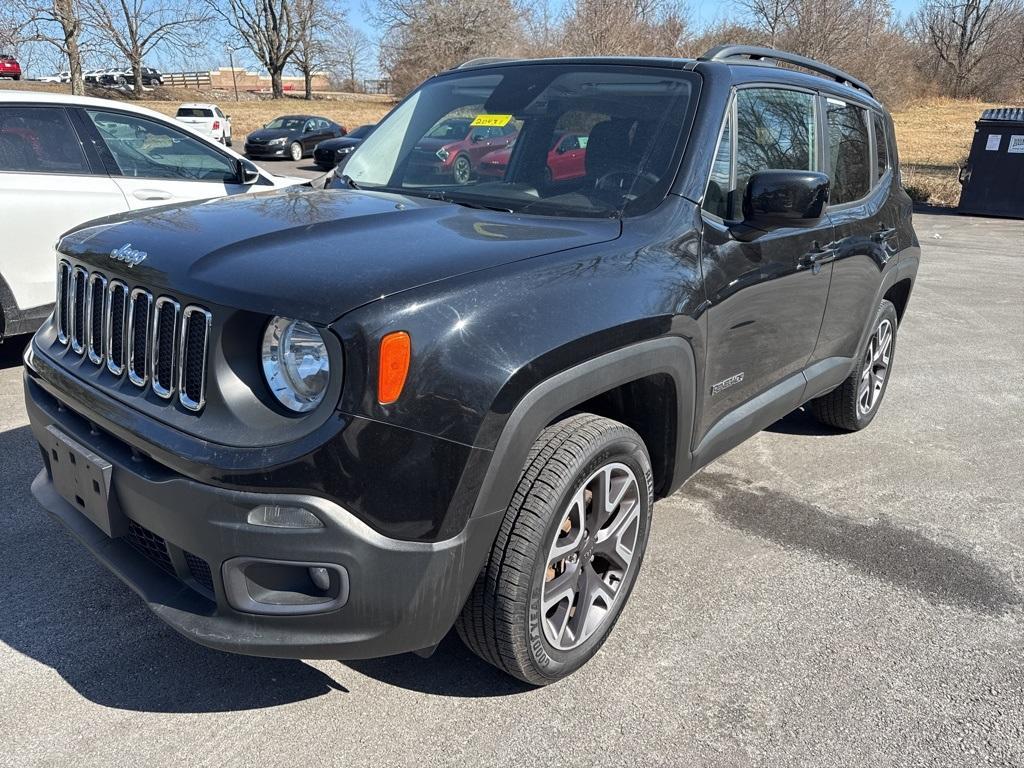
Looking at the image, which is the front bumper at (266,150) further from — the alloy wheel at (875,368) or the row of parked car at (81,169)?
the alloy wheel at (875,368)

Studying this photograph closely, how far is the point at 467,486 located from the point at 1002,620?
2235 mm

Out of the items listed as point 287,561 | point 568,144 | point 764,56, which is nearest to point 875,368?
point 764,56

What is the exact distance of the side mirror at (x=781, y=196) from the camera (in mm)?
2793

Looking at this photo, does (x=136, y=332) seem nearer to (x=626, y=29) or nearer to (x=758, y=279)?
(x=758, y=279)

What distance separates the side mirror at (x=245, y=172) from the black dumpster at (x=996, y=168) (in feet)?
48.0

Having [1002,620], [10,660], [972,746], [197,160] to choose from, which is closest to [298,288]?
[10,660]

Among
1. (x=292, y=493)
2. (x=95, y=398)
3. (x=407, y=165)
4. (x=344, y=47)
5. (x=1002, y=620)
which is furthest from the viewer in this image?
(x=344, y=47)

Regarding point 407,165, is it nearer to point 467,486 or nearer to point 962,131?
point 467,486

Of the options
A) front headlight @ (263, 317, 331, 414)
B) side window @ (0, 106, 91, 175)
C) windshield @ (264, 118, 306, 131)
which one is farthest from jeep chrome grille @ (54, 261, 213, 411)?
windshield @ (264, 118, 306, 131)

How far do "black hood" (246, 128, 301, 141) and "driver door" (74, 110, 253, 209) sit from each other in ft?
68.2

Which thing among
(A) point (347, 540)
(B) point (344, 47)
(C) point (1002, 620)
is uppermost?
(B) point (344, 47)

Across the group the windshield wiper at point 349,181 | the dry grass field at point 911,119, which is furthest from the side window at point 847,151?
the dry grass field at point 911,119

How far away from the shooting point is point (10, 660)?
2623mm

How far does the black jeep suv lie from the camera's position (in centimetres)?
197
